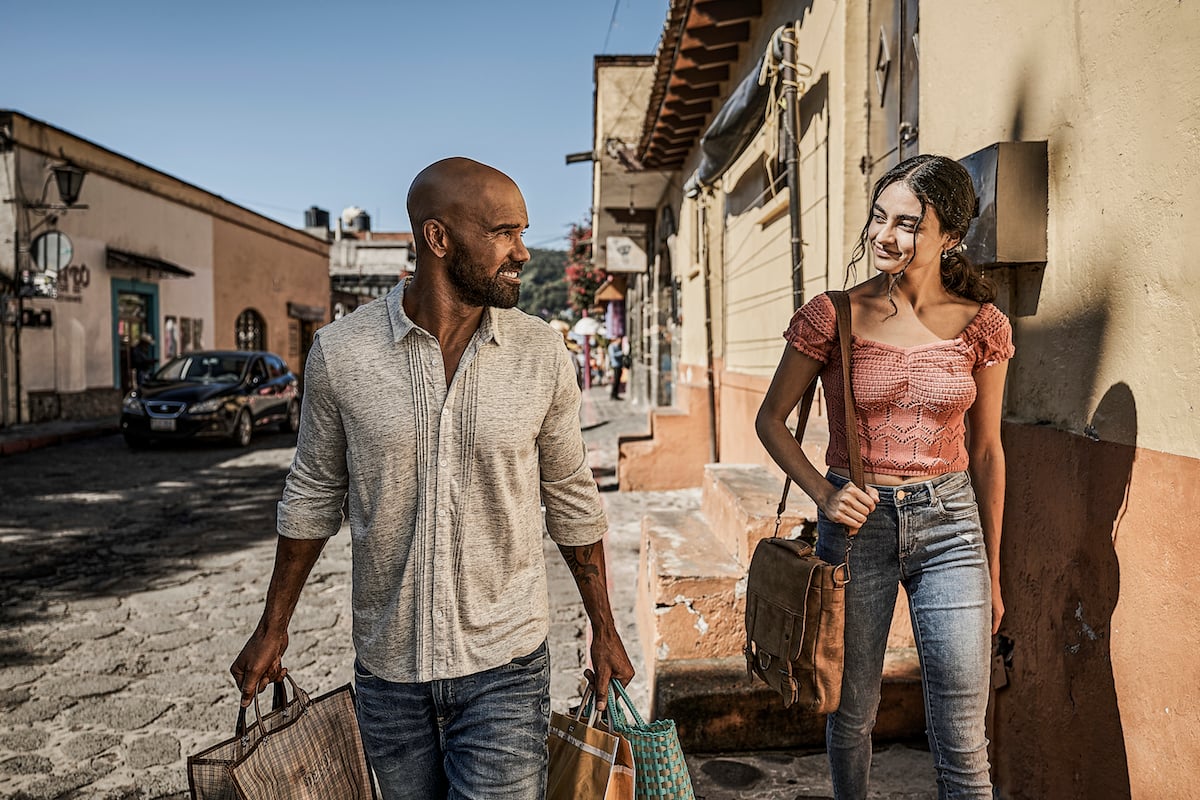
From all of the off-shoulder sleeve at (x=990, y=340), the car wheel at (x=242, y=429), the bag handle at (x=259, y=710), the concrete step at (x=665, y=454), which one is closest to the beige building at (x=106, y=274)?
the car wheel at (x=242, y=429)

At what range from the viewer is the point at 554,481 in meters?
2.09

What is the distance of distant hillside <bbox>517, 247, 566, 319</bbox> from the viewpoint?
266 feet

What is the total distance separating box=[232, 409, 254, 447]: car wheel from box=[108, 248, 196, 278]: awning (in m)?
7.44

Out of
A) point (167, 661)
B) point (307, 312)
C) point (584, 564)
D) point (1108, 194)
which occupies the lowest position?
point (167, 661)

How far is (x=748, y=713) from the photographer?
11.9 feet

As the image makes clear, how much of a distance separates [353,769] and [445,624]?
51cm

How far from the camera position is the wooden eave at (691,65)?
745 cm

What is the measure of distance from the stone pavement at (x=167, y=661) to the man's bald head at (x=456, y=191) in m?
2.32

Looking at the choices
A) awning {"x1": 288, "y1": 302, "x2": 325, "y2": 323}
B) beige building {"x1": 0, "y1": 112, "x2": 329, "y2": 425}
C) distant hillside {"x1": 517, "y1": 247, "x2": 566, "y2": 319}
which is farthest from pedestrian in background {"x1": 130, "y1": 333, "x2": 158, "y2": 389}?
distant hillside {"x1": 517, "y1": 247, "x2": 566, "y2": 319}

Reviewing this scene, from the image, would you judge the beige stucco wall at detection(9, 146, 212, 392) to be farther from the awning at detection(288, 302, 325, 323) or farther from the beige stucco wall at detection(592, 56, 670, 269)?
the beige stucco wall at detection(592, 56, 670, 269)

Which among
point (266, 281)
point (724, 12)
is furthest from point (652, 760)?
point (266, 281)

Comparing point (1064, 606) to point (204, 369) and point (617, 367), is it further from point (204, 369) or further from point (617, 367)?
point (617, 367)

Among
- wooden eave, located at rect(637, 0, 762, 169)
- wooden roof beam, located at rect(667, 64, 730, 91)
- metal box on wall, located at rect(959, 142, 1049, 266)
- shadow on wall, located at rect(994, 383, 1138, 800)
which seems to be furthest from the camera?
wooden roof beam, located at rect(667, 64, 730, 91)

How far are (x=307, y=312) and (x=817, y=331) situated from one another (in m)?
30.8
